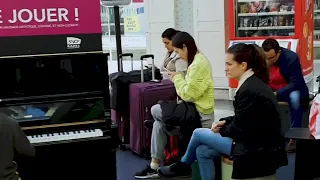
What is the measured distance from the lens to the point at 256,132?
294cm

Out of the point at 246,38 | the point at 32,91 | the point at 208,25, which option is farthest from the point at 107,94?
the point at 208,25

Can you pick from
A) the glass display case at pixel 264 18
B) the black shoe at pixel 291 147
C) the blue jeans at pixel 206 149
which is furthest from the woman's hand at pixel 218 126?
the glass display case at pixel 264 18

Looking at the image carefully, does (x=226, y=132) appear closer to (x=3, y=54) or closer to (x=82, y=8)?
(x=82, y=8)

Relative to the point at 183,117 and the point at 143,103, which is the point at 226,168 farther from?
the point at 143,103

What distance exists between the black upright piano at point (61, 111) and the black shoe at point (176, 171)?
0.78 metres

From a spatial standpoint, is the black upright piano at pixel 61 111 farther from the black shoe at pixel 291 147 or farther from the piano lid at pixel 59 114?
the black shoe at pixel 291 147

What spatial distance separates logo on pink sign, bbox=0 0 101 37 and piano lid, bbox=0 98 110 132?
45 cm

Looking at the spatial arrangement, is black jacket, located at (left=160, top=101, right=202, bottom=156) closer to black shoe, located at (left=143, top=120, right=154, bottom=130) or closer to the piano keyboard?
black shoe, located at (left=143, top=120, right=154, bottom=130)

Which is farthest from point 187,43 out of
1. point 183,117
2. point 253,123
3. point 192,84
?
point 253,123

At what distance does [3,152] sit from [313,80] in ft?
17.6

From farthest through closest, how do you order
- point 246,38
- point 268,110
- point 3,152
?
point 246,38
point 268,110
point 3,152

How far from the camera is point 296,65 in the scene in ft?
14.4

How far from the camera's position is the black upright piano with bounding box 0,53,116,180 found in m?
2.99

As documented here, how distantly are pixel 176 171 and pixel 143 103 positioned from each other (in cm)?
85
